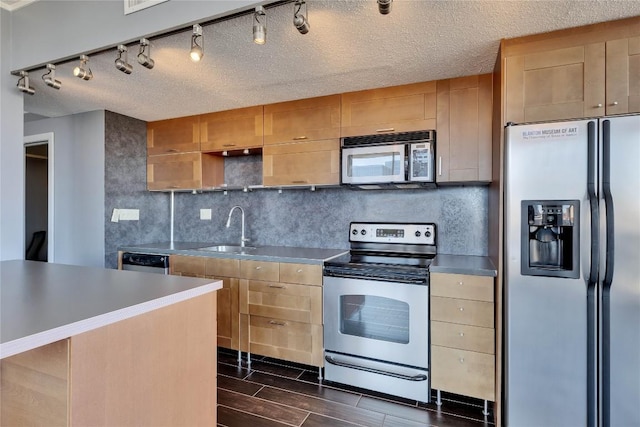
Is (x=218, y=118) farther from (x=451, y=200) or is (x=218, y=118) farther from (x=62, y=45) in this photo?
(x=451, y=200)

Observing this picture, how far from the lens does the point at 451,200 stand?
2.56m

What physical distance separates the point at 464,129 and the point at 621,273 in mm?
1205

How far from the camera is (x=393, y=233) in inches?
105

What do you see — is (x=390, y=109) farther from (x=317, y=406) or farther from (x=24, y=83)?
(x=24, y=83)

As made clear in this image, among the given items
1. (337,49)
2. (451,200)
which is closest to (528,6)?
(337,49)

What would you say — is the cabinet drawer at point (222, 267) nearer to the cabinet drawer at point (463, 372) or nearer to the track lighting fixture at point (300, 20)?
the cabinet drawer at point (463, 372)

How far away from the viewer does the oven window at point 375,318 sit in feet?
6.97

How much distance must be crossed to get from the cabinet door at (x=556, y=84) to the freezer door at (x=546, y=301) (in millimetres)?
170

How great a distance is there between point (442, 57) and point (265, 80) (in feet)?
3.97

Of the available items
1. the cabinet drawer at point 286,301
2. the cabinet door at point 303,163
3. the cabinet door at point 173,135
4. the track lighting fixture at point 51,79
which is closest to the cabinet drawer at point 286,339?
the cabinet drawer at point 286,301

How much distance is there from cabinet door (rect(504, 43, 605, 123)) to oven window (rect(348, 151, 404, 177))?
0.77 metres

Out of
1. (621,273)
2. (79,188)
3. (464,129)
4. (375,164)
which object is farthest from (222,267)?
(621,273)

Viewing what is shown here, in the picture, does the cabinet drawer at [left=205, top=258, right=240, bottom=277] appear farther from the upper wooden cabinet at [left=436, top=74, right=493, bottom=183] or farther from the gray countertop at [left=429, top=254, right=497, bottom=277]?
the upper wooden cabinet at [left=436, top=74, right=493, bottom=183]

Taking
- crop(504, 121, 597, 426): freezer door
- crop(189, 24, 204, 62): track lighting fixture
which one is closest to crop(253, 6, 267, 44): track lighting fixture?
crop(189, 24, 204, 62): track lighting fixture
